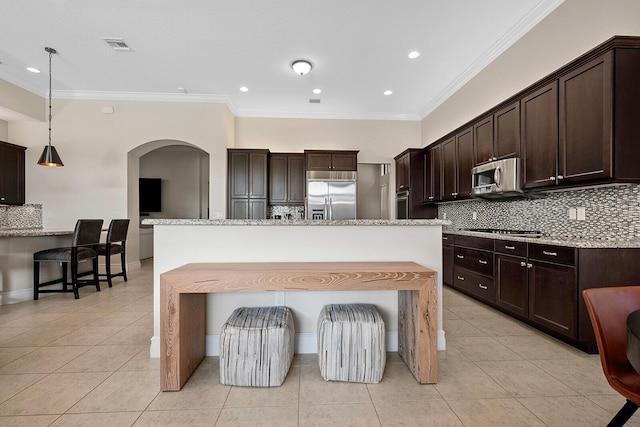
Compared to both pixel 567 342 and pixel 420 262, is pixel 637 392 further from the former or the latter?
pixel 567 342

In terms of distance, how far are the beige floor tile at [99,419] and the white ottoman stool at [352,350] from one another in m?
1.07

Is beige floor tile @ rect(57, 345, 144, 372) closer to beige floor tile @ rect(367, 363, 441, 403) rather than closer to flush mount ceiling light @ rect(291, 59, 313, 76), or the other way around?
beige floor tile @ rect(367, 363, 441, 403)

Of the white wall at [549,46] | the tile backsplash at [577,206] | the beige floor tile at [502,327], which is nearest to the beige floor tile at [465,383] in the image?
the beige floor tile at [502,327]

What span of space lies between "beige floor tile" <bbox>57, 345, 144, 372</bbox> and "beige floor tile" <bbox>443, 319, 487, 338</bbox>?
2631 mm

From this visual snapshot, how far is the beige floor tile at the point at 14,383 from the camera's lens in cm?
172

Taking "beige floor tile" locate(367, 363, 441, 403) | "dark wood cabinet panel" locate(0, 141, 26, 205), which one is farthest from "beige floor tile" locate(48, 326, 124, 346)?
"dark wood cabinet panel" locate(0, 141, 26, 205)

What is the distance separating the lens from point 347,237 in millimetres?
2264

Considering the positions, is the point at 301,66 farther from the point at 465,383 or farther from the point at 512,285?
the point at 465,383

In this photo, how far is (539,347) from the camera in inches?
90.9

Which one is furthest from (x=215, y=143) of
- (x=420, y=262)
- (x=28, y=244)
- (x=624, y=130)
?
(x=624, y=130)

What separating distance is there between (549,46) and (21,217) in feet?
25.9

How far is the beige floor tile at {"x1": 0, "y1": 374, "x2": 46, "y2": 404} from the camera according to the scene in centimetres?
172

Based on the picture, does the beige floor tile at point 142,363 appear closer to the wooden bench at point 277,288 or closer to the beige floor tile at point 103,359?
the beige floor tile at point 103,359

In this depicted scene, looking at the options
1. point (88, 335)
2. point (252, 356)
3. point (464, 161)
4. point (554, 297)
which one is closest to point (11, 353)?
point (88, 335)
